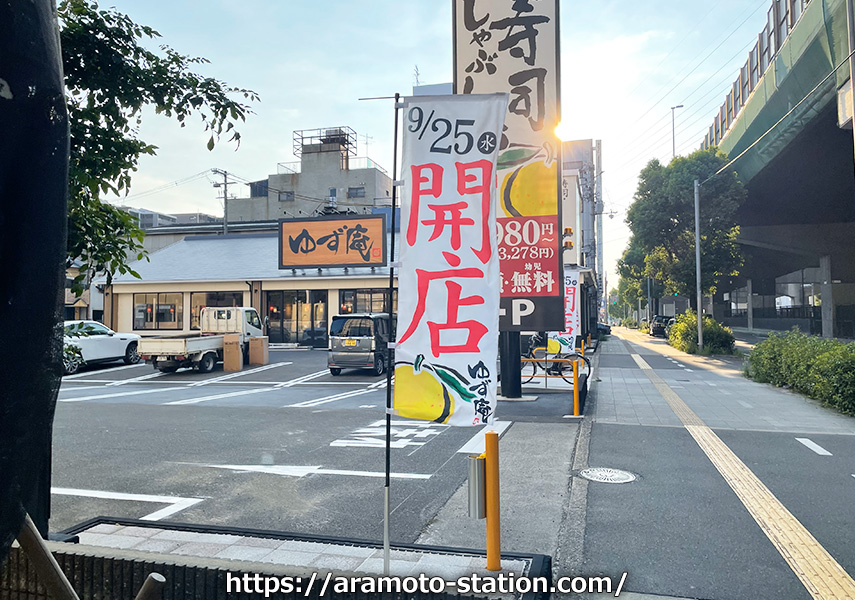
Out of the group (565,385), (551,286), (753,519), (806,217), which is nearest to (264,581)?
(753,519)

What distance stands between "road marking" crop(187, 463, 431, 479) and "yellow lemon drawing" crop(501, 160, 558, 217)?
4.31m

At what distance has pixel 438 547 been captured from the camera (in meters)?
3.97

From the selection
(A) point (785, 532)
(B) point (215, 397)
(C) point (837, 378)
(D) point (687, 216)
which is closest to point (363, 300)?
(B) point (215, 397)

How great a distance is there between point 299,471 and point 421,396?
149 inches

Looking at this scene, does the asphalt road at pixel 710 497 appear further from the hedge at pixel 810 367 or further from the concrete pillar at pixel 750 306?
the concrete pillar at pixel 750 306

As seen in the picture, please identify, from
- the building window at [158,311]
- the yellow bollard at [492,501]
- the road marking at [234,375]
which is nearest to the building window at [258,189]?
the building window at [158,311]

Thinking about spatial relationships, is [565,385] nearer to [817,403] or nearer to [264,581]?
[817,403]

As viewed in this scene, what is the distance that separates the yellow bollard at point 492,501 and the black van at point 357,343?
13.8 metres

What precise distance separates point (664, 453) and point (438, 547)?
450 centimetres

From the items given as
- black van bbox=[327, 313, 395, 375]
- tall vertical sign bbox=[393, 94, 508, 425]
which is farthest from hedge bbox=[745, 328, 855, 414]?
black van bbox=[327, 313, 395, 375]

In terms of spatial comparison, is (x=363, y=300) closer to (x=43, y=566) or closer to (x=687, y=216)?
(x=687, y=216)

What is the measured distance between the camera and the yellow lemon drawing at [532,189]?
8.38 m

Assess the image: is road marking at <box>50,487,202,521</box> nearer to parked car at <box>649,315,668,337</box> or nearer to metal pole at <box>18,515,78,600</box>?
metal pole at <box>18,515,78,600</box>

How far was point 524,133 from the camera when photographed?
8.23 m
